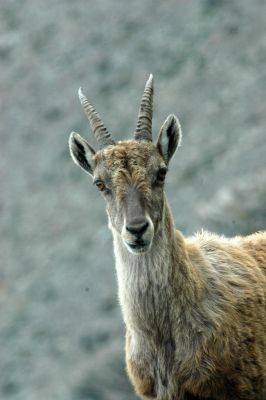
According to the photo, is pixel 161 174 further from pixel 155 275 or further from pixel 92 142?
pixel 92 142

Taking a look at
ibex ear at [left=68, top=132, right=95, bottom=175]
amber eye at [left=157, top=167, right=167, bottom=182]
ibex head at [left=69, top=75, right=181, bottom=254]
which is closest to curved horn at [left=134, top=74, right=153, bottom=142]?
ibex head at [left=69, top=75, right=181, bottom=254]

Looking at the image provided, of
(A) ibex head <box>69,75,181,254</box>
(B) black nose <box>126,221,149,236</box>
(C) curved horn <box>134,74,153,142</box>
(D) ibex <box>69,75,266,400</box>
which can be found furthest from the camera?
(C) curved horn <box>134,74,153,142</box>

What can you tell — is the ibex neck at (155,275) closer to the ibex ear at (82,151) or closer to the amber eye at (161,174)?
the amber eye at (161,174)

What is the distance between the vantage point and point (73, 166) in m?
20.3

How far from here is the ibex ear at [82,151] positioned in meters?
9.19

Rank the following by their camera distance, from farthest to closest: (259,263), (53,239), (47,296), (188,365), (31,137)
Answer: (31,137) → (53,239) → (47,296) → (259,263) → (188,365)

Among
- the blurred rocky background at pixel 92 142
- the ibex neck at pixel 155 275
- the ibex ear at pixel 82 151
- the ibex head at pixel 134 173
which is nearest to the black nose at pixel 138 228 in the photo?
the ibex head at pixel 134 173

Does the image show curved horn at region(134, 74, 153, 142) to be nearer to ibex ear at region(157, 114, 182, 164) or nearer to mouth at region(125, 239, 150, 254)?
ibex ear at region(157, 114, 182, 164)

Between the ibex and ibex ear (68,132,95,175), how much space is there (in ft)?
0.04

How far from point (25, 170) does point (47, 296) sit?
4490mm

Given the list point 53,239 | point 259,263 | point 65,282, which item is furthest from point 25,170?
point 259,263

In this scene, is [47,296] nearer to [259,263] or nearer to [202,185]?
[202,185]

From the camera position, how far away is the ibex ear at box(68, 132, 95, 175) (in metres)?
9.19

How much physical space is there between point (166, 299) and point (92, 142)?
460 inches
